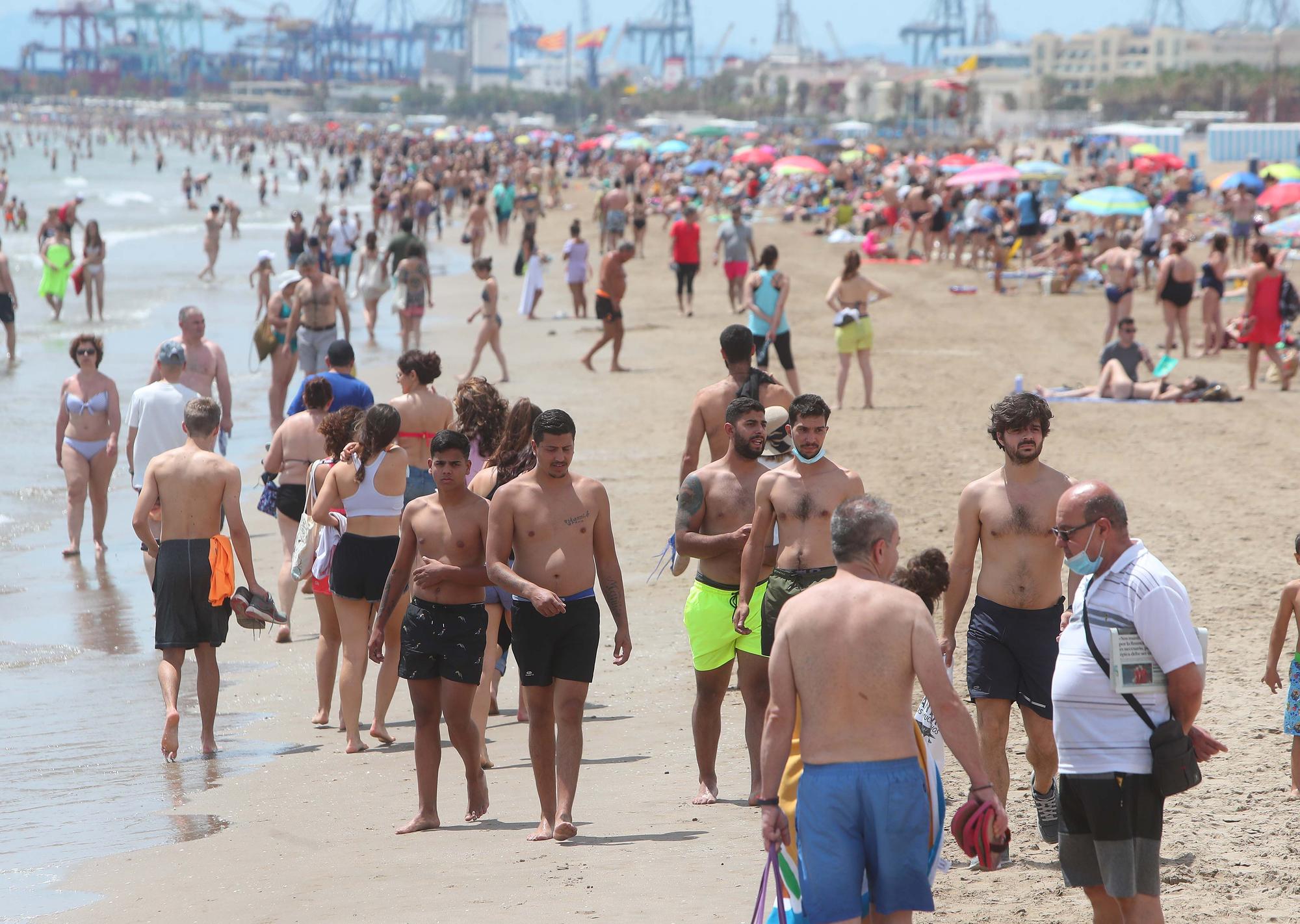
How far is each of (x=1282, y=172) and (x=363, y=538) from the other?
3378 centimetres

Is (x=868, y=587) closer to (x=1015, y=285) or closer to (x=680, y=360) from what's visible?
(x=680, y=360)

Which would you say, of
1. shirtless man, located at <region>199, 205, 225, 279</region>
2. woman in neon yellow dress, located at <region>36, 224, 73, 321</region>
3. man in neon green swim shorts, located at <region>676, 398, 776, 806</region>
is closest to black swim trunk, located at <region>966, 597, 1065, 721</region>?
man in neon green swim shorts, located at <region>676, 398, 776, 806</region>

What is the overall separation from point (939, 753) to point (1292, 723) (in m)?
1.72

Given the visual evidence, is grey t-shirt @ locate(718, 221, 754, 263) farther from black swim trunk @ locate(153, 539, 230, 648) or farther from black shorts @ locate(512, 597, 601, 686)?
black shorts @ locate(512, 597, 601, 686)

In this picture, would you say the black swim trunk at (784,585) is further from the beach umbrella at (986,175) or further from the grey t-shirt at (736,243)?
the beach umbrella at (986,175)

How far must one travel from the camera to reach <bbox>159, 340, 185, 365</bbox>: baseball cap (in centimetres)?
808

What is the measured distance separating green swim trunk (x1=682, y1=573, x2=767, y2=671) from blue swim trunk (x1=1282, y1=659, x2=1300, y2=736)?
1.98 m

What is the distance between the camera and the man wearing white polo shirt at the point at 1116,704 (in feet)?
12.1

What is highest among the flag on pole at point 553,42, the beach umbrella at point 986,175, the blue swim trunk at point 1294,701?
the flag on pole at point 553,42

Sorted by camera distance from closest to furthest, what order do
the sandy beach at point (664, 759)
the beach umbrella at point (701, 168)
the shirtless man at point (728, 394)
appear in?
1. the sandy beach at point (664, 759)
2. the shirtless man at point (728, 394)
3. the beach umbrella at point (701, 168)

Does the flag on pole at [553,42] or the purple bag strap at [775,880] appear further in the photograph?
the flag on pole at [553,42]

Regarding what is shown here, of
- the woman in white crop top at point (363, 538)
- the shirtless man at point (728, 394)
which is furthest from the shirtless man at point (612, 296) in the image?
the woman in white crop top at point (363, 538)

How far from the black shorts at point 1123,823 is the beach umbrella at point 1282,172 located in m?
34.5

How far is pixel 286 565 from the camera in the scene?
26.9 feet
